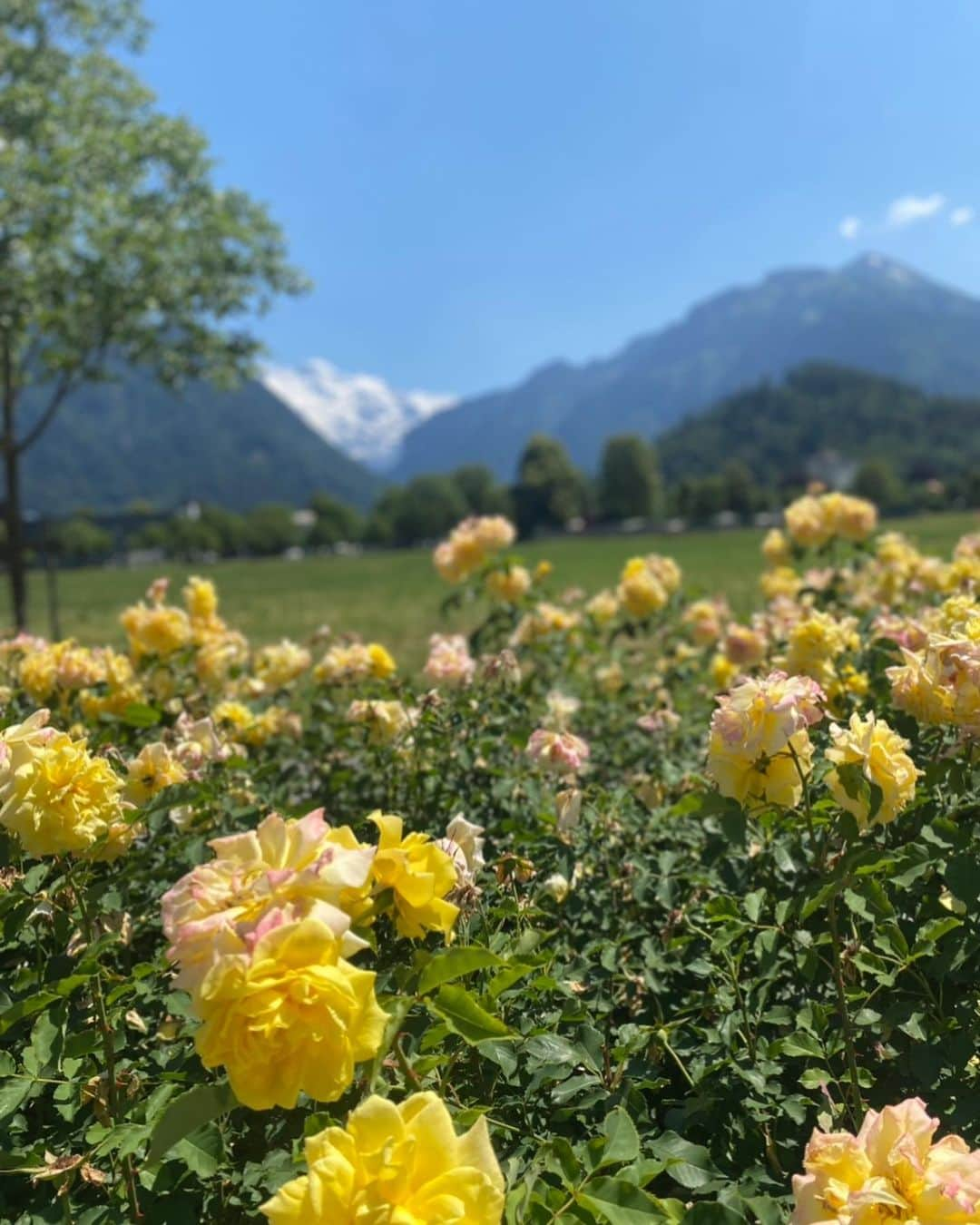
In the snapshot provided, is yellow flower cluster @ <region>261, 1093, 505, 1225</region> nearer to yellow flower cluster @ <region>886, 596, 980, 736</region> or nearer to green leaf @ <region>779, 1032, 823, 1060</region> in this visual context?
green leaf @ <region>779, 1032, 823, 1060</region>

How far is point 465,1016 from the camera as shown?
1.05 meters

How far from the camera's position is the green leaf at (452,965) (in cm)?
104

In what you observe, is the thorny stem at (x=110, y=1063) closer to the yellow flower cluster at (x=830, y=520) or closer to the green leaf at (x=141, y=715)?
the green leaf at (x=141, y=715)

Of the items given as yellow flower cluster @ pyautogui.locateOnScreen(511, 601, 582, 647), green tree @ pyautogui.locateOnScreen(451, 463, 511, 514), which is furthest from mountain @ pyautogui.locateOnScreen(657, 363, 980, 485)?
yellow flower cluster @ pyautogui.locateOnScreen(511, 601, 582, 647)

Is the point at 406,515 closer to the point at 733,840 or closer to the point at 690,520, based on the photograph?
the point at 690,520

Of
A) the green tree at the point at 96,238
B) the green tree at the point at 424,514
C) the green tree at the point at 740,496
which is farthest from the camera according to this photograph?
the green tree at the point at 740,496

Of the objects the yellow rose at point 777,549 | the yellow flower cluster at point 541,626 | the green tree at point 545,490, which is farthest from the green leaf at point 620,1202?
the green tree at point 545,490

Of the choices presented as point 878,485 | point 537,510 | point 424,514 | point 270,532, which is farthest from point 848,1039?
point 878,485

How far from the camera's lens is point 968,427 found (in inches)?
5561

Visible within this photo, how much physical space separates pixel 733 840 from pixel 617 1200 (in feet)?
2.22

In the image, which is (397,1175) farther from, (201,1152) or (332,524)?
(332,524)

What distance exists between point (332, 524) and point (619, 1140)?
343ft

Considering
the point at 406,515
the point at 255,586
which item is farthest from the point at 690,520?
the point at 255,586

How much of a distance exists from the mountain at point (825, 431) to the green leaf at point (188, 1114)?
124354mm
